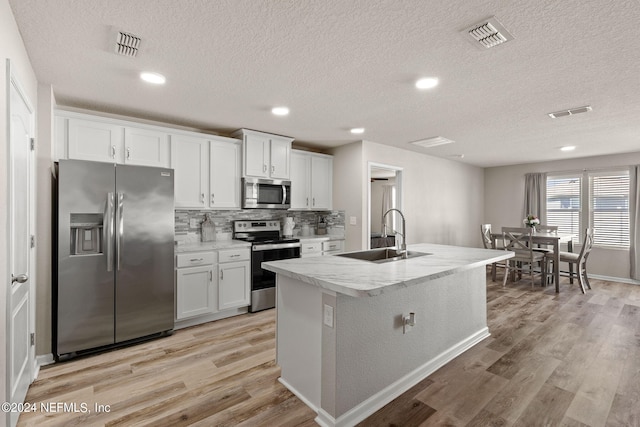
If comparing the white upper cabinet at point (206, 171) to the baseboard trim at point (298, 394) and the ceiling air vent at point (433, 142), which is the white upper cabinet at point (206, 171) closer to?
the baseboard trim at point (298, 394)

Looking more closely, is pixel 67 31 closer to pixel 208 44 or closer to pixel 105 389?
pixel 208 44

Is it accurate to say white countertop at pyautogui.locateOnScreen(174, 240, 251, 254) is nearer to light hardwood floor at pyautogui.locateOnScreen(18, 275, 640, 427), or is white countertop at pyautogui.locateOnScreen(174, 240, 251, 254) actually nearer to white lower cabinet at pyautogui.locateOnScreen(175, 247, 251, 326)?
white lower cabinet at pyautogui.locateOnScreen(175, 247, 251, 326)

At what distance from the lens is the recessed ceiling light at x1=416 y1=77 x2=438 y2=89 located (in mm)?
2492

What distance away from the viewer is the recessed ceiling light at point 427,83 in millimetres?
2492

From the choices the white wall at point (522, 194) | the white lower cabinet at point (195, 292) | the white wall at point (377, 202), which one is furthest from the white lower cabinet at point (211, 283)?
the white wall at point (522, 194)

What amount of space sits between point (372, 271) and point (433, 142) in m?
3.33

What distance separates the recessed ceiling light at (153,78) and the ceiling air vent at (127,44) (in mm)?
311

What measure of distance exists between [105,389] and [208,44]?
2529mm

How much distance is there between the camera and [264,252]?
13.0 feet

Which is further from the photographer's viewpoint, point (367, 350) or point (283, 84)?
point (283, 84)

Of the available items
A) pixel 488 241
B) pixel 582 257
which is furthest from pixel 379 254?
pixel 582 257

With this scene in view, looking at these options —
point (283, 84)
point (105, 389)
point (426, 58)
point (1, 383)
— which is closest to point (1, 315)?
point (1, 383)

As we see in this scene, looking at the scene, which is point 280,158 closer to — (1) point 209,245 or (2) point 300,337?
(1) point 209,245

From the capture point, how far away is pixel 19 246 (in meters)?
1.97
